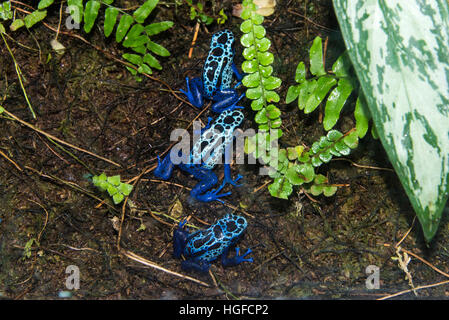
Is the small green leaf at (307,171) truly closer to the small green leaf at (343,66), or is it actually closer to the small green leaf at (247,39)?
the small green leaf at (343,66)

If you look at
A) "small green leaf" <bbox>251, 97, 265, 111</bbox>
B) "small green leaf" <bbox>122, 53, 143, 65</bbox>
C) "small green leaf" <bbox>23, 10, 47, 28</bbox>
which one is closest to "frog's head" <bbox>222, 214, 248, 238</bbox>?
"small green leaf" <bbox>251, 97, 265, 111</bbox>

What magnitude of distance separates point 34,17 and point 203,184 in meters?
1.62

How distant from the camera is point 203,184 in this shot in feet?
9.22

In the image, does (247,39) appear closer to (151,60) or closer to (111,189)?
(151,60)

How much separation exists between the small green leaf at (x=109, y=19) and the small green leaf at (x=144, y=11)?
13 cm

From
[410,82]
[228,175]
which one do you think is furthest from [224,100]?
[410,82]

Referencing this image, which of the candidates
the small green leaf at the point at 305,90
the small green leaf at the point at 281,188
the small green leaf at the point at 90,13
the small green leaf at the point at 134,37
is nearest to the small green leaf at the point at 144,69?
the small green leaf at the point at 134,37

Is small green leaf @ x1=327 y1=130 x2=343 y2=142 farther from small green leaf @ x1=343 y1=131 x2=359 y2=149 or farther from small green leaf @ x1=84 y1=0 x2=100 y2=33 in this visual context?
small green leaf @ x1=84 y1=0 x2=100 y2=33

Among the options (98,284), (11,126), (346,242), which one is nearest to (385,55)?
(346,242)

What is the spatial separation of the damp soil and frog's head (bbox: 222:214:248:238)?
0.26ft

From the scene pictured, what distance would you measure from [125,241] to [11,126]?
1150 millimetres
